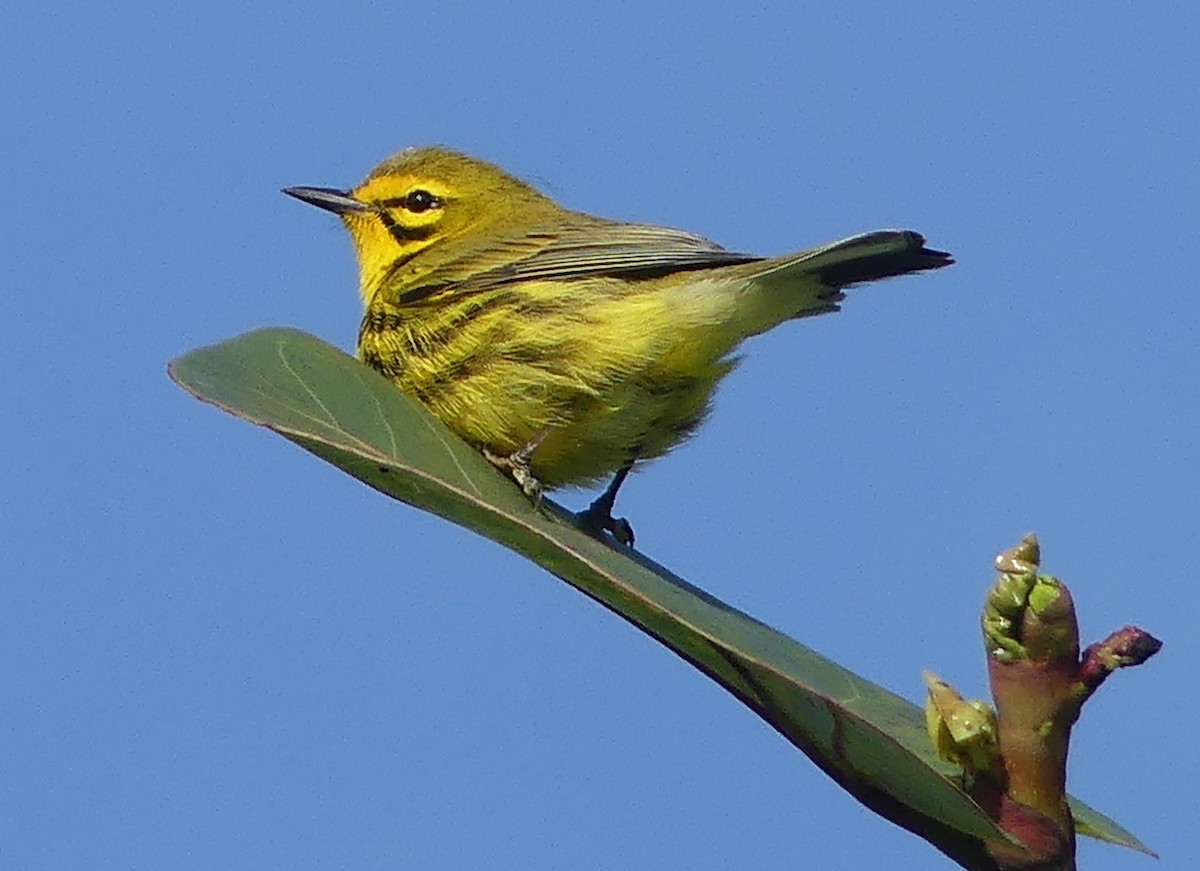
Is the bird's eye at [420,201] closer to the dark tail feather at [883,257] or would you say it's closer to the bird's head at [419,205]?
the bird's head at [419,205]

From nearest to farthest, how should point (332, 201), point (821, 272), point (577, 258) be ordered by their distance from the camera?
1. point (821, 272)
2. point (577, 258)
3. point (332, 201)

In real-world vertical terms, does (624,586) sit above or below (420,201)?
below

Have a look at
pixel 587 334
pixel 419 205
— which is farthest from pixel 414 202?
pixel 587 334

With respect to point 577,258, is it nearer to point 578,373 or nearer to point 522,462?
point 578,373

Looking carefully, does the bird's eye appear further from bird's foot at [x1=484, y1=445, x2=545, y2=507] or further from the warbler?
bird's foot at [x1=484, y1=445, x2=545, y2=507]

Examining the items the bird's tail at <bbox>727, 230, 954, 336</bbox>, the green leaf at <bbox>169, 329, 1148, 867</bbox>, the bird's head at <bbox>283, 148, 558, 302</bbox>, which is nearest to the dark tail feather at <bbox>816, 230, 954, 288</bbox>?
the bird's tail at <bbox>727, 230, 954, 336</bbox>

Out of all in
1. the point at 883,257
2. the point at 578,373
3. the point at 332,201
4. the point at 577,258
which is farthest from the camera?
the point at 332,201

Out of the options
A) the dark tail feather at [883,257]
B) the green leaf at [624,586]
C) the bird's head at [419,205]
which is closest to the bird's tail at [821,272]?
the dark tail feather at [883,257]
